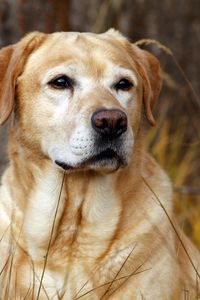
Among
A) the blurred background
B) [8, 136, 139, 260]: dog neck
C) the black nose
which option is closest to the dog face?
the black nose

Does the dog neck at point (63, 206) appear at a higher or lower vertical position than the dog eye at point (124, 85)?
lower

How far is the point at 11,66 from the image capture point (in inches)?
218

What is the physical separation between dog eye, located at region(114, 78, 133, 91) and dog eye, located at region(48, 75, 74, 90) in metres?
0.27

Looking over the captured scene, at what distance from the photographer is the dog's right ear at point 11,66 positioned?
5402 mm

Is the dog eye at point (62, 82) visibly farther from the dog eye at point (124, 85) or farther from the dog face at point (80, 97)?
the dog eye at point (124, 85)

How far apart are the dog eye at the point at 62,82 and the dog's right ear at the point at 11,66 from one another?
9.3 inches

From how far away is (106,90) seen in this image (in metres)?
5.43

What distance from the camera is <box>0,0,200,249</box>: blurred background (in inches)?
299

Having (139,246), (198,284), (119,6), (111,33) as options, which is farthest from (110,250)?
(119,6)

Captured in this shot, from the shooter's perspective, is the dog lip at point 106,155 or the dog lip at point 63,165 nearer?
the dog lip at point 106,155

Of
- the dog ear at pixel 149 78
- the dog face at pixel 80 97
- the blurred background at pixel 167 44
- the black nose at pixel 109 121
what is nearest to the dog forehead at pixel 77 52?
the dog face at pixel 80 97

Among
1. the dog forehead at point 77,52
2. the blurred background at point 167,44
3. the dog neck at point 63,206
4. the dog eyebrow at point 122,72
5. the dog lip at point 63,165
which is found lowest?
the blurred background at point 167,44

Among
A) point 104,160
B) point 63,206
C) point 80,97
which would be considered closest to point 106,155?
point 104,160

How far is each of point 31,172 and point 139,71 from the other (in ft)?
2.90
